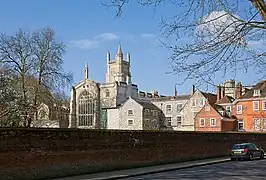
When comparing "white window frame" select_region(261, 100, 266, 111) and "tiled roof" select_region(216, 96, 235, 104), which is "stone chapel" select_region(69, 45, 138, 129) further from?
"white window frame" select_region(261, 100, 266, 111)

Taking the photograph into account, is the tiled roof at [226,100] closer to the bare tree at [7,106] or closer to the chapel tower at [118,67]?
the bare tree at [7,106]

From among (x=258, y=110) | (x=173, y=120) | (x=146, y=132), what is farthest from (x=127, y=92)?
(x=146, y=132)

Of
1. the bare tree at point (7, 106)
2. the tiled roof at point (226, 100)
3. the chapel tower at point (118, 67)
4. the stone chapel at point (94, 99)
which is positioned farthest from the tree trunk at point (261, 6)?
the chapel tower at point (118, 67)

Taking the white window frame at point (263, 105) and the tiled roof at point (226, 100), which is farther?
the tiled roof at point (226, 100)

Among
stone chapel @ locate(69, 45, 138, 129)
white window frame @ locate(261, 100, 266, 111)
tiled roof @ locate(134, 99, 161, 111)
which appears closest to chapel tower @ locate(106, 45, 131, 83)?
stone chapel @ locate(69, 45, 138, 129)

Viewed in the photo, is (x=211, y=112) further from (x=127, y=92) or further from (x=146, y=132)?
(x=146, y=132)

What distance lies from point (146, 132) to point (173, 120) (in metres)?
68.3

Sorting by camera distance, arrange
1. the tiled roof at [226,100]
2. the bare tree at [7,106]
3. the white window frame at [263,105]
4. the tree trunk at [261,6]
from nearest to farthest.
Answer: the tree trunk at [261,6], the bare tree at [7,106], the white window frame at [263,105], the tiled roof at [226,100]

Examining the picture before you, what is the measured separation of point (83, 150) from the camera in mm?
24344

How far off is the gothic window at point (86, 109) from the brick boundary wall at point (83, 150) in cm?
6787

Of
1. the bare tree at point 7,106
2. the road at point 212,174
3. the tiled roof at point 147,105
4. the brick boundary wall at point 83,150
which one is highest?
the tiled roof at point 147,105

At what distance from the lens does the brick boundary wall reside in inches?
800

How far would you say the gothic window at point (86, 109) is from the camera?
103125 mm

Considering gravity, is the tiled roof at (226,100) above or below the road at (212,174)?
above
